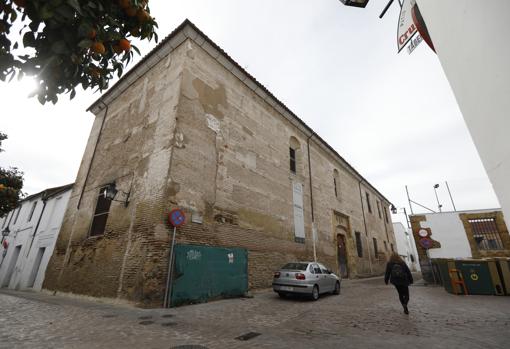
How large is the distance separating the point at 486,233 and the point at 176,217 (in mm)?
20502

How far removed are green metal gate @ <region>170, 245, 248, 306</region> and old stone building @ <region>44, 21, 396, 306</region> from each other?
36 centimetres

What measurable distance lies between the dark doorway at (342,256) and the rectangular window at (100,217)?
13.9 m

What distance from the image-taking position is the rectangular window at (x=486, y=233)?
16.6 meters

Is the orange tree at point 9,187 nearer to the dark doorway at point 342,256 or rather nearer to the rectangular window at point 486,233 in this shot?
the dark doorway at point 342,256

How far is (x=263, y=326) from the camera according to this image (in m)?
5.30

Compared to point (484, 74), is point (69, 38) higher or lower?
higher

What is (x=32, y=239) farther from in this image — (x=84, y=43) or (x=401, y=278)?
(x=401, y=278)

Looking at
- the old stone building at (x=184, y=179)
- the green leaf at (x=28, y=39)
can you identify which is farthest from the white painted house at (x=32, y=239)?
the green leaf at (x=28, y=39)

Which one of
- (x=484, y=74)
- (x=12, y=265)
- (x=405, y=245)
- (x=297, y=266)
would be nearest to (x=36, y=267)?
(x=12, y=265)

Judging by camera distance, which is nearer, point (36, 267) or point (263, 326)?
point (263, 326)

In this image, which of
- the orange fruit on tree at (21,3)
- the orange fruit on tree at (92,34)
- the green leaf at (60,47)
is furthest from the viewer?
the orange fruit on tree at (92,34)

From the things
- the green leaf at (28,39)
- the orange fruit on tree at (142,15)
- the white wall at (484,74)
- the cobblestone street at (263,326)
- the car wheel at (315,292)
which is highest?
the orange fruit on tree at (142,15)

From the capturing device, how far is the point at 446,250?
16.9 meters

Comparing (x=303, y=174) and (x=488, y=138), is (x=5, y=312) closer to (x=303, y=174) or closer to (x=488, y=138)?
(x=488, y=138)
